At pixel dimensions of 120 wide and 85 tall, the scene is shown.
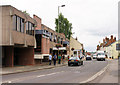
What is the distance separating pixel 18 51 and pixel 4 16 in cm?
801

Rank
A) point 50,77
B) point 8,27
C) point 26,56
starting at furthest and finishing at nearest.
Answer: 1. point 26,56
2. point 8,27
3. point 50,77

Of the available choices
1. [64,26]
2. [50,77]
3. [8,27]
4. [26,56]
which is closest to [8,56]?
[8,27]

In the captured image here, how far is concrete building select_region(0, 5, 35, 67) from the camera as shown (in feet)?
68.8

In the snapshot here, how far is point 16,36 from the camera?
2209 cm

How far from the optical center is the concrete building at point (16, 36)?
68.8ft

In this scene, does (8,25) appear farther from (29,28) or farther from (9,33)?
(29,28)

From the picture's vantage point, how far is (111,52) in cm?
8531

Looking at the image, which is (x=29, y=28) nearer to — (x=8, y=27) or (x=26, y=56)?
(x=26, y=56)

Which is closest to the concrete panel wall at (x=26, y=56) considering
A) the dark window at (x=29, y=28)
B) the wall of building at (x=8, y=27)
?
the dark window at (x=29, y=28)

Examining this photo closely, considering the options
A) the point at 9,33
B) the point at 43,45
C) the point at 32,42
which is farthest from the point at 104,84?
the point at 43,45

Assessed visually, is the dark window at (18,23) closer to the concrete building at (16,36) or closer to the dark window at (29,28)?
the concrete building at (16,36)

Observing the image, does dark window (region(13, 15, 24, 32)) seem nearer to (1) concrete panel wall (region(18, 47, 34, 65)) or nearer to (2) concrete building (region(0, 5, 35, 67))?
(2) concrete building (region(0, 5, 35, 67))

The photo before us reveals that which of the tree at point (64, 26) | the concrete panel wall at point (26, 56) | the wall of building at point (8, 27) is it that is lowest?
the concrete panel wall at point (26, 56)

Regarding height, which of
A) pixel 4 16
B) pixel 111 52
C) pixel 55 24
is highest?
pixel 55 24
